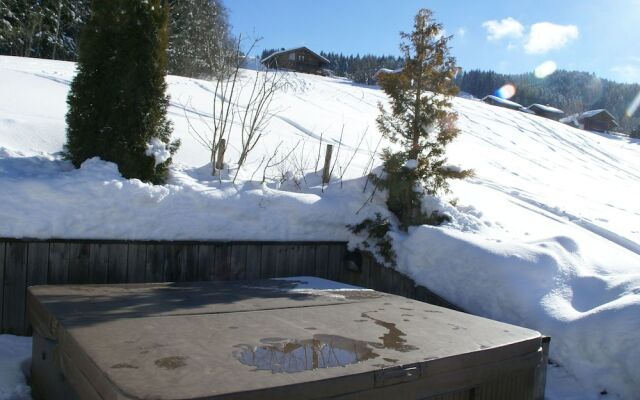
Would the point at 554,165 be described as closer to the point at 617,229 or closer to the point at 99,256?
the point at 617,229

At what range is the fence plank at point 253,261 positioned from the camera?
5.17 meters

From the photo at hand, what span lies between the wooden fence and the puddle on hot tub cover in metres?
2.37

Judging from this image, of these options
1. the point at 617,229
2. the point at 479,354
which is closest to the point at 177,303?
the point at 479,354

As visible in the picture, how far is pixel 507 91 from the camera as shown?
78125mm

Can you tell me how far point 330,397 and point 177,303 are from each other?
65.9 inches

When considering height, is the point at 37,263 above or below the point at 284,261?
above

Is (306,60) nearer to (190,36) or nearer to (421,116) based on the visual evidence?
(190,36)

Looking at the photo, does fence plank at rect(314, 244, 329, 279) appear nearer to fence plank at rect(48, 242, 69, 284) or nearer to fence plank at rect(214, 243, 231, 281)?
fence plank at rect(214, 243, 231, 281)

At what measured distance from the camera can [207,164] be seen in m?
6.51

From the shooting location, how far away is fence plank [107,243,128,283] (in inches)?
174

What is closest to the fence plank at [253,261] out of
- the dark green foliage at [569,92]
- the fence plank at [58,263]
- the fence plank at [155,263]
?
the fence plank at [155,263]

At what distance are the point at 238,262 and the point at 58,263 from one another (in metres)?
1.62

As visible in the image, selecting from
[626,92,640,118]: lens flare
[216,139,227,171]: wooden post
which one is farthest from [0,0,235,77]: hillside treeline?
[626,92,640,118]: lens flare

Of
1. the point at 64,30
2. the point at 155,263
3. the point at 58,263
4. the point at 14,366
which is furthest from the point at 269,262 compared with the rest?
the point at 64,30
